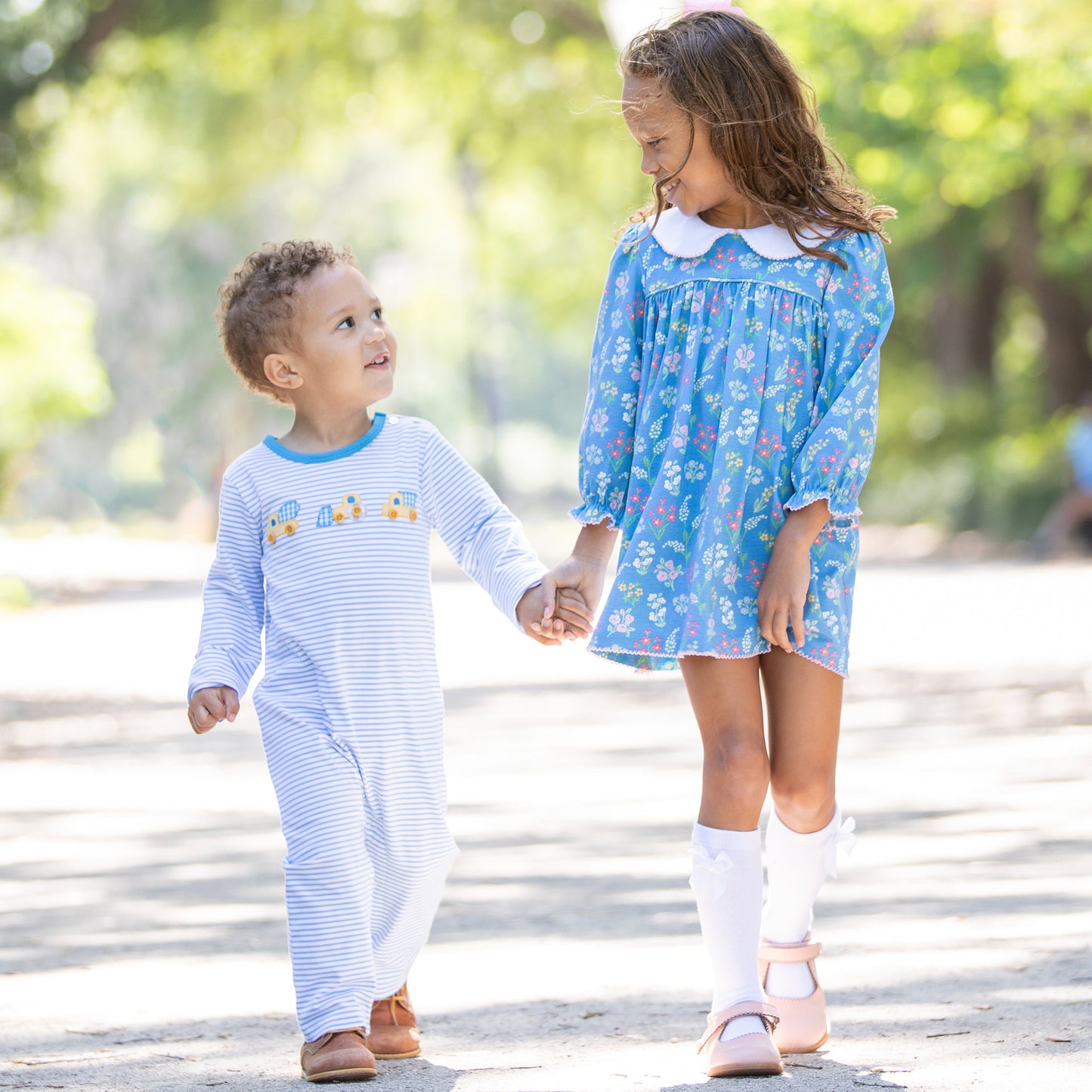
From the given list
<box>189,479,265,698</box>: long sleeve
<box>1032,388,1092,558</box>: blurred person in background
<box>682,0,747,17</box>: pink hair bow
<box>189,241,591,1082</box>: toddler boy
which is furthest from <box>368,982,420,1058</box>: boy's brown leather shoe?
<box>1032,388,1092,558</box>: blurred person in background

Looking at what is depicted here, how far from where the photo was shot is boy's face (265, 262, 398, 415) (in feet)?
11.7

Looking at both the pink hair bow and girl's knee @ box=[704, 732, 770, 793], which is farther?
the pink hair bow

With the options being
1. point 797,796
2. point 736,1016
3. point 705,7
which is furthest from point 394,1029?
point 705,7

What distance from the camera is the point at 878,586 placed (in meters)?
16.9

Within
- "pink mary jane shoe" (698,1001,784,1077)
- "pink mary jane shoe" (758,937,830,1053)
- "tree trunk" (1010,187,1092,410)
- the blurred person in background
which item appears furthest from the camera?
"tree trunk" (1010,187,1092,410)

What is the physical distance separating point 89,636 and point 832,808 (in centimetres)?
1232

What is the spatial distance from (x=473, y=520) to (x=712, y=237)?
28.7 inches

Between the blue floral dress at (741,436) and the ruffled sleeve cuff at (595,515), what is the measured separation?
0.05 meters

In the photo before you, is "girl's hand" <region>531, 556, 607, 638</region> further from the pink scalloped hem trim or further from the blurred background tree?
the blurred background tree

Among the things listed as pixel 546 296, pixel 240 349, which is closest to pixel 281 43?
pixel 240 349

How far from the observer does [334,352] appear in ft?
11.7

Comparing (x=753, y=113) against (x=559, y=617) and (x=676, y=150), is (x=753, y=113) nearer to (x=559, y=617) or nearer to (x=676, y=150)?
(x=676, y=150)

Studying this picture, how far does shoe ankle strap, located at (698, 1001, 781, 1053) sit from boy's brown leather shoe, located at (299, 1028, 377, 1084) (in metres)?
0.61

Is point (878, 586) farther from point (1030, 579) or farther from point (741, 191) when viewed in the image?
point (741, 191)
